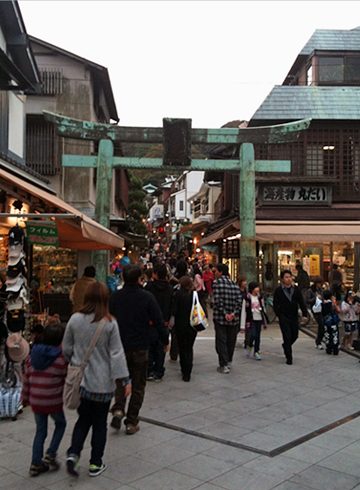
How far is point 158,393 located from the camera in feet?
24.4

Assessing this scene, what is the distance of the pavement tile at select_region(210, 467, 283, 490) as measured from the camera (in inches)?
167

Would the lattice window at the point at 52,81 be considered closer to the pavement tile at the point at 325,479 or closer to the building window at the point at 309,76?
the building window at the point at 309,76

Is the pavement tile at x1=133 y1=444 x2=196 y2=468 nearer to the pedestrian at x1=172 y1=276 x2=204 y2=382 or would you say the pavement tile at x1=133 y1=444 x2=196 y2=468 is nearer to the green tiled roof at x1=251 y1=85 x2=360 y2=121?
the pedestrian at x1=172 y1=276 x2=204 y2=382

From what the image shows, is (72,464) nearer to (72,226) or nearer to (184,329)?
(184,329)

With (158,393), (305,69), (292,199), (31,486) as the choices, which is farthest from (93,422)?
(305,69)

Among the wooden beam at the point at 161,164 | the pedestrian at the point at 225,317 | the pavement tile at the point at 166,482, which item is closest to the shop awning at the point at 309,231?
the wooden beam at the point at 161,164

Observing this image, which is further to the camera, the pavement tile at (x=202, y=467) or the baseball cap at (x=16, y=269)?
the baseball cap at (x=16, y=269)

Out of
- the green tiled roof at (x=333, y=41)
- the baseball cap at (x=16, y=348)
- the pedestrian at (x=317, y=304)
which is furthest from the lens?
the green tiled roof at (x=333, y=41)

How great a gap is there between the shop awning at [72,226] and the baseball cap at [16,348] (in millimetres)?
2007

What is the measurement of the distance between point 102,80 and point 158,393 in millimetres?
14919

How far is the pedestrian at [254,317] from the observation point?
32.8 ft

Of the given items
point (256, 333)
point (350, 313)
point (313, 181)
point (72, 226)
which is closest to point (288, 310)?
point (256, 333)

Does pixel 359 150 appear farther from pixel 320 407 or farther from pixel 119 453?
pixel 119 453

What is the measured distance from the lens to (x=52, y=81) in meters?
18.1
